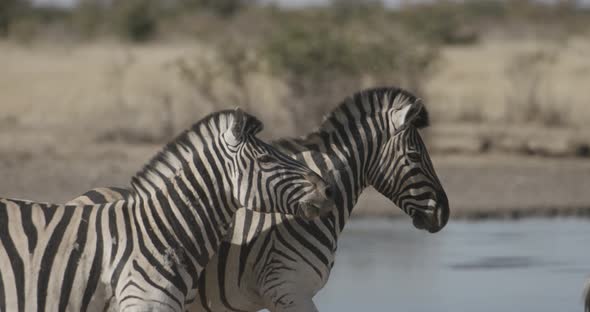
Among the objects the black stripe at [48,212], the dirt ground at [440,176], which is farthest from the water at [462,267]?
the black stripe at [48,212]

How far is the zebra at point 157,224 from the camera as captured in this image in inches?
228

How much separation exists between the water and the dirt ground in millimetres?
979

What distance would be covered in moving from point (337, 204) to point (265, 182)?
0.90 m

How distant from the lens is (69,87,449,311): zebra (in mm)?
6512

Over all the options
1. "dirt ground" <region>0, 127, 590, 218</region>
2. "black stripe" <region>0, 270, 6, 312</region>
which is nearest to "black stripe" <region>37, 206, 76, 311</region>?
"black stripe" <region>0, 270, 6, 312</region>

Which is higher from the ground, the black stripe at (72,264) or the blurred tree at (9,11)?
the blurred tree at (9,11)

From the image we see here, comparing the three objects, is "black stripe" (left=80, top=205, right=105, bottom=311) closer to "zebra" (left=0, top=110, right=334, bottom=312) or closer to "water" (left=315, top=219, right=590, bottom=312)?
"zebra" (left=0, top=110, right=334, bottom=312)

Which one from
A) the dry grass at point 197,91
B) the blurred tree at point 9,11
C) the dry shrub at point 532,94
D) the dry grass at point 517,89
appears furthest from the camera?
the blurred tree at point 9,11

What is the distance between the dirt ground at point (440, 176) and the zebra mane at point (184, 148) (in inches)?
336

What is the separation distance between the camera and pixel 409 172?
6781mm

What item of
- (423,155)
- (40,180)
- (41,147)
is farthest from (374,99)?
(41,147)

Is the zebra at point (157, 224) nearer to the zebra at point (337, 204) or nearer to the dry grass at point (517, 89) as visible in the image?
the zebra at point (337, 204)

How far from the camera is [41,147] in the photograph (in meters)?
18.1

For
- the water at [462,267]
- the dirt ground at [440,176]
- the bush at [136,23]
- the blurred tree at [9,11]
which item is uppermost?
the blurred tree at [9,11]
